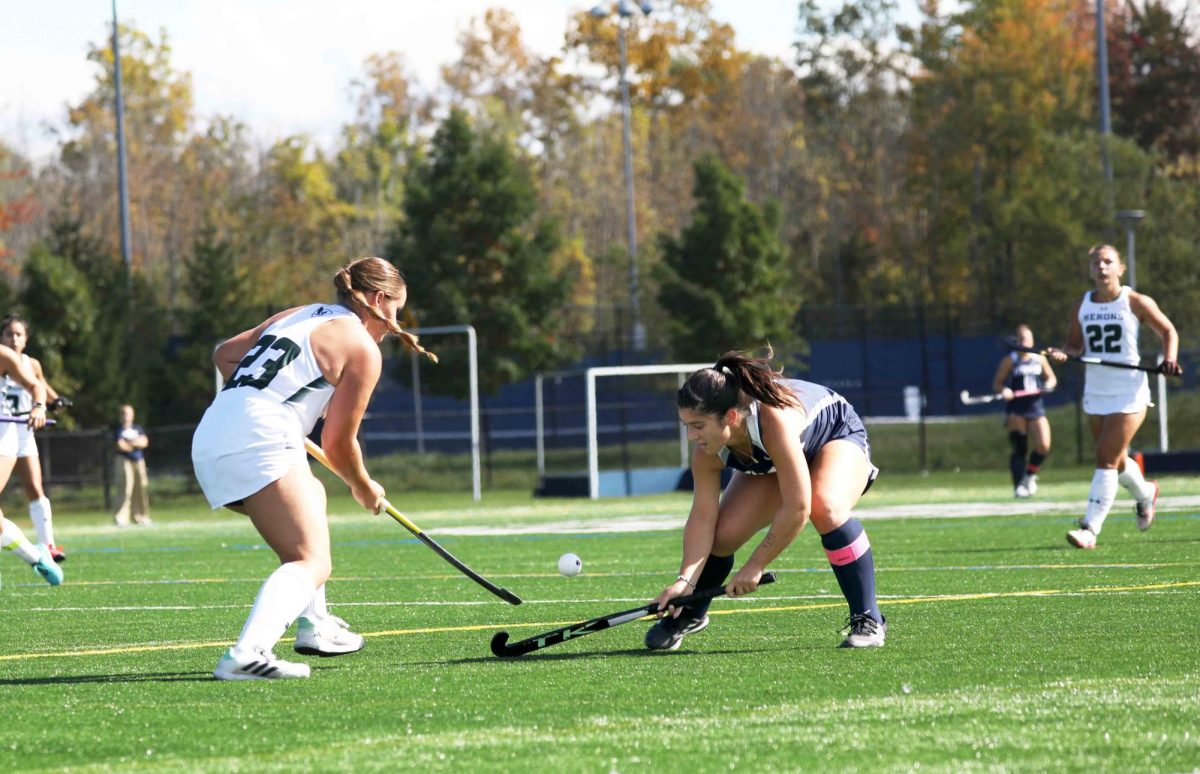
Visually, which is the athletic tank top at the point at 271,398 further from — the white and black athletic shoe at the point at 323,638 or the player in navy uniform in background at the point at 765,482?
the player in navy uniform in background at the point at 765,482

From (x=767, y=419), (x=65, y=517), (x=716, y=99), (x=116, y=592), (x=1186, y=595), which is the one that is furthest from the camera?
(x=716, y=99)

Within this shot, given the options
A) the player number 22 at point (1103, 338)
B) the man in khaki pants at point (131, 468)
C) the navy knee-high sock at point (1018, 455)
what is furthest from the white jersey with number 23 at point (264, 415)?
the man in khaki pants at point (131, 468)

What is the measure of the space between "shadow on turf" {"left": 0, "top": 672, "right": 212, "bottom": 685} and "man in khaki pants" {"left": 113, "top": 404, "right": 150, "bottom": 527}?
18.8 metres

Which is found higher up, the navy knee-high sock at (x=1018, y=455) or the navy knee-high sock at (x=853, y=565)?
the navy knee-high sock at (x=853, y=565)

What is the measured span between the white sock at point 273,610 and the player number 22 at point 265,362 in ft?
2.38

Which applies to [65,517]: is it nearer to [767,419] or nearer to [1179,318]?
[1179,318]

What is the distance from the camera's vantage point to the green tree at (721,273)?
39.7 meters

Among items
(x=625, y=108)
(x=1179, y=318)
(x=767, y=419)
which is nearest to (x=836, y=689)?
(x=767, y=419)

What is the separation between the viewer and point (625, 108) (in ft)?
151

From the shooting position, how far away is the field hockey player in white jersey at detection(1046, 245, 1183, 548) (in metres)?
13.0

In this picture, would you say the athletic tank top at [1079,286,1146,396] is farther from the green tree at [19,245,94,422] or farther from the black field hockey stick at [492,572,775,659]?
the green tree at [19,245,94,422]

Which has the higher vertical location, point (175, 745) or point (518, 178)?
point (518, 178)

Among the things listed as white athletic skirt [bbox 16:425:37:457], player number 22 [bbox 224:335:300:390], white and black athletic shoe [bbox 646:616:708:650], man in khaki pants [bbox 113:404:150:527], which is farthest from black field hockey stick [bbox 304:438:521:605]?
man in khaki pants [bbox 113:404:150:527]

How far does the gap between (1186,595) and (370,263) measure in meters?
4.61
